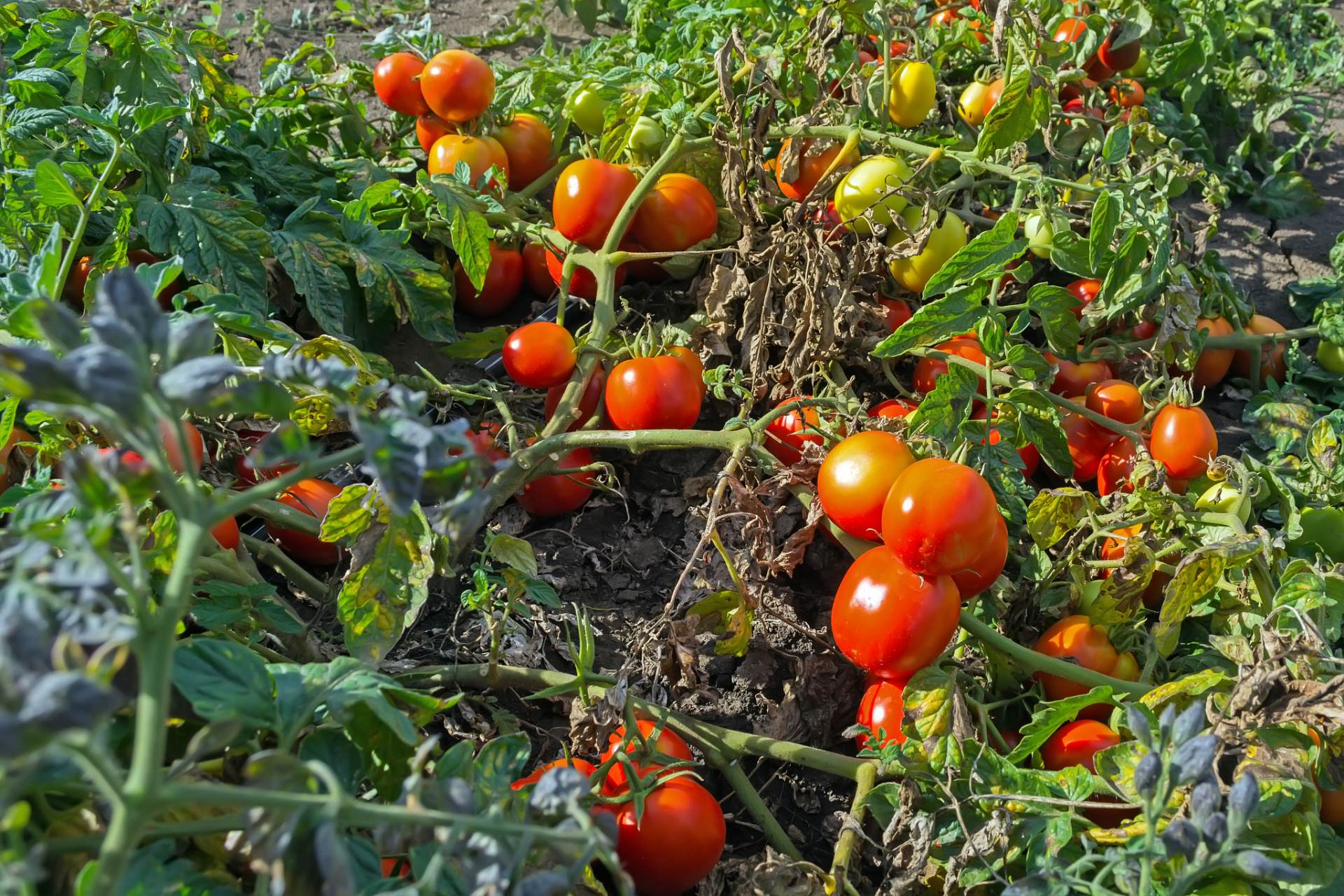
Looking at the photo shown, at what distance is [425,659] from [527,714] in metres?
0.17

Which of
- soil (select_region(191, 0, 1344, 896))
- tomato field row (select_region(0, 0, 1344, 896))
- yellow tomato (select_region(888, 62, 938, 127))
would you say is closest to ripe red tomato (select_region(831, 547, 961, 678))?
tomato field row (select_region(0, 0, 1344, 896))

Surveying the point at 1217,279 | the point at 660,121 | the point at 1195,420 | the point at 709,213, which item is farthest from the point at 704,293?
the point at 1217,279

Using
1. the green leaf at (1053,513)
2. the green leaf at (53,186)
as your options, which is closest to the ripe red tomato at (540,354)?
the green leaf at (53,186)

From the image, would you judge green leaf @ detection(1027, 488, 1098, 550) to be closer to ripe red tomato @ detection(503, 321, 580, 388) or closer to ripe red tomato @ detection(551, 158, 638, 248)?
ripe red tomato @ detection(503, 321, 580, 388)

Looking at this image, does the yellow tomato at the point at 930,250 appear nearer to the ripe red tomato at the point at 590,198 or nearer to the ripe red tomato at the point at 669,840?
the ripe red tomato at the point at 590,198

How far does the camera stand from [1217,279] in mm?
2119

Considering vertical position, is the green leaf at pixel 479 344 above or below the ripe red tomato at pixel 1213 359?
above

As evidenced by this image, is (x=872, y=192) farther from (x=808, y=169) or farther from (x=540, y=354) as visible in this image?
(x=540, y=354)

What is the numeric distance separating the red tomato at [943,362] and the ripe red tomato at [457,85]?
117 cm

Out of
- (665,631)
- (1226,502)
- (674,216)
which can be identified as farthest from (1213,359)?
(665,631)

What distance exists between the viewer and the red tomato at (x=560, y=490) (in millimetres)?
1758

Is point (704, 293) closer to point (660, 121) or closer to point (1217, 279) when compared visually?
point (660, 121)

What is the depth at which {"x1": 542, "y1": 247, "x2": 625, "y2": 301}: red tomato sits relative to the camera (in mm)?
2092

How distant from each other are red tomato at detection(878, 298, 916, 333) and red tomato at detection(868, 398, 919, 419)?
0.16 meters
